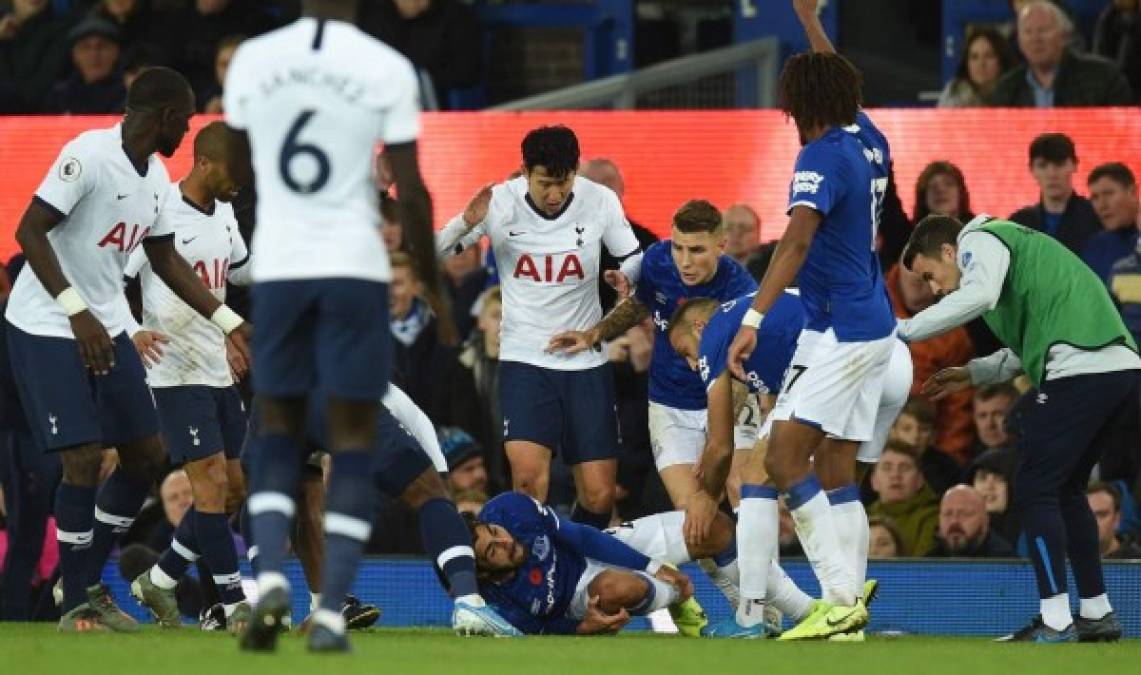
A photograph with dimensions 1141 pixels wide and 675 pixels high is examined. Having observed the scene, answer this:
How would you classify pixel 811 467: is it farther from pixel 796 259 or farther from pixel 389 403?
pixel 389 403

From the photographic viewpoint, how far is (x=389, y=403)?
35.5ft

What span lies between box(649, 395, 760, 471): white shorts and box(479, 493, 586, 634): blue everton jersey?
3.89 ft

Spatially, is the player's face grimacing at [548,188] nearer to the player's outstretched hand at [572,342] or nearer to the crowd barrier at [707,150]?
the player's outstretched hand at [572,342]

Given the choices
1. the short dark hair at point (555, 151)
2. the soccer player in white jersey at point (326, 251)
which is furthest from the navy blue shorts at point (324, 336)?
the short dark hair at point (555, 151)

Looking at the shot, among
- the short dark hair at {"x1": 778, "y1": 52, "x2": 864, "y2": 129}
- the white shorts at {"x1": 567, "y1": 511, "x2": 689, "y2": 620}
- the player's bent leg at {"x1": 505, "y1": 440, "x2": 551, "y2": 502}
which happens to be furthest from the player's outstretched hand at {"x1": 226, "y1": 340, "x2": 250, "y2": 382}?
the short dark hair at {"x1": 778, "y1": 52, "x2": 864, "y2": 129}

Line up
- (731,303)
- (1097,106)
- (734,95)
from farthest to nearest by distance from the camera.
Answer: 1. (734,95)
2. (1097,106)
3. (731,303)

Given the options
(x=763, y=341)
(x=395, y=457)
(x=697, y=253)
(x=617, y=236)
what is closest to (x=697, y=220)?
(x=697, y=253)

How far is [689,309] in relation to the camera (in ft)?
39.6

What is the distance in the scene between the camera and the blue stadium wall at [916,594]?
12.8 metres

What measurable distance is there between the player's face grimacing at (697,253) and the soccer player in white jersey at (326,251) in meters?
4.01

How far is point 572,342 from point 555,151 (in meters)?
0.98

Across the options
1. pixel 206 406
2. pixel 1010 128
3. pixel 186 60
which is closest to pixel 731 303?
pixel 206 406

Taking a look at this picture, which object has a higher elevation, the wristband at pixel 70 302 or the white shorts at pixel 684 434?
the wristband at pixel 70 302

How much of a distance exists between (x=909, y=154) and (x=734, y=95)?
2185mm
